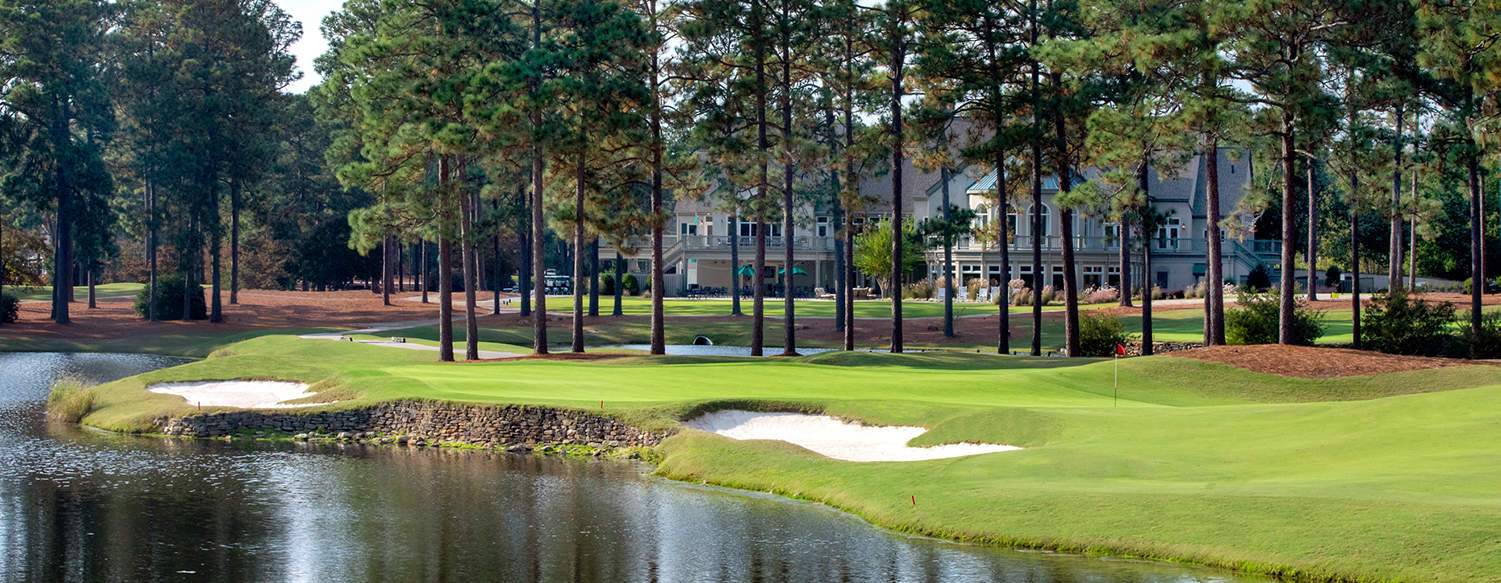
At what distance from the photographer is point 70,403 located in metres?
35.8

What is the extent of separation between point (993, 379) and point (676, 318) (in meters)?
36.1

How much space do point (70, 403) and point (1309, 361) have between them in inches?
1289

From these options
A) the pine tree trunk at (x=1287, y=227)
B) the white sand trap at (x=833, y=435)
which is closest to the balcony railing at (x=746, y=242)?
the pine tree trunk at (x=1287, y=227)

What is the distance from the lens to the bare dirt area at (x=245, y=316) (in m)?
66.1

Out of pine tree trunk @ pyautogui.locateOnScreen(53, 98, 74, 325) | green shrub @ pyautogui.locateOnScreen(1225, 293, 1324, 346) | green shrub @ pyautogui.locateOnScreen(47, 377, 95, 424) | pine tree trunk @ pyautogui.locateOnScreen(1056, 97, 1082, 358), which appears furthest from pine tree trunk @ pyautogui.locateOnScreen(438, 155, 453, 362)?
pine tree trunk @ pyautogui.locateOnScreen(53, 98, 74, 325)

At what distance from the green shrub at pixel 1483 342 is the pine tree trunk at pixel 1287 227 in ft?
26.9

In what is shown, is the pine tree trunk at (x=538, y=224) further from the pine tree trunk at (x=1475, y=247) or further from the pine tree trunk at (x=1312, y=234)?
the pine tree trunk at (x=1475, y=247)

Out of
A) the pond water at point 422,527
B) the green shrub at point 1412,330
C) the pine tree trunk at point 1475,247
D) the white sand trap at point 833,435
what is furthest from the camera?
the green shrub at point 1412,330

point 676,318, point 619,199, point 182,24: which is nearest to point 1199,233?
point 676,318

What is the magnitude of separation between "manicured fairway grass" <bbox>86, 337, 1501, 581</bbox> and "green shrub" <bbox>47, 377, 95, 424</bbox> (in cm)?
63

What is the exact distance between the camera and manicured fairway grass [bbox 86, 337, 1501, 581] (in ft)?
57.6

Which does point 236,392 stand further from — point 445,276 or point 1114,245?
point 1114,245

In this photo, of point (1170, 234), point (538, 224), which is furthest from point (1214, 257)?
point (1170, 234)

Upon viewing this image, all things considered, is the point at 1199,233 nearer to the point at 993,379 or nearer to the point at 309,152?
the point at 993,379
